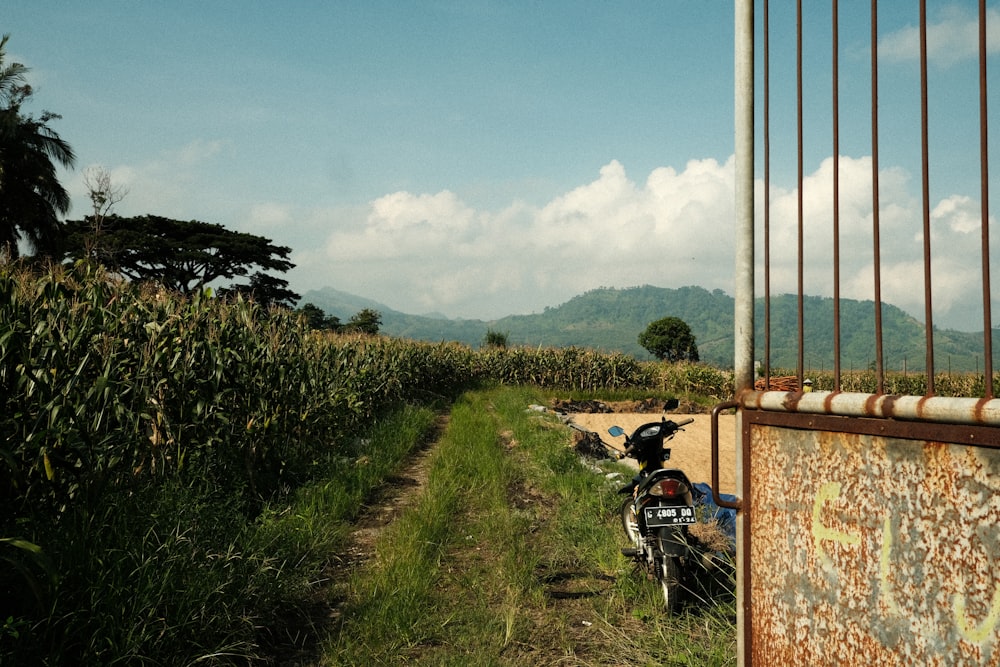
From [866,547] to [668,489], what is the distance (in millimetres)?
2396

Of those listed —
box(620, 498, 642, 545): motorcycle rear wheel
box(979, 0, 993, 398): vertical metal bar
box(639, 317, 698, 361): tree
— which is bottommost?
box(620, 498, 642, 545): motorcycle rear wheel

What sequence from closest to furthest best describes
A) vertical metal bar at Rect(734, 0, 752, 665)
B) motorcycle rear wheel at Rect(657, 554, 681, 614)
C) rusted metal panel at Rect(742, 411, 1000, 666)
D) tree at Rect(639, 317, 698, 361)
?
rusted metal panel at Rect(742, 411, 1000, 666) < vertical metal bar at Rect(734, 0, 752, 665) < motorcycle rear wheel at Rect(657, 554, 681, 614) < tree at Rect(639, 317, 698, 361)

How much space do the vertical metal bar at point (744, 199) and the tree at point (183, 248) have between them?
3798 centimetres

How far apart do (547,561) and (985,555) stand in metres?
3.59

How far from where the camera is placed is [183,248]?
124ft

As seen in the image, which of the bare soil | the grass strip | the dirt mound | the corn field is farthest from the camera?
the dirt mound

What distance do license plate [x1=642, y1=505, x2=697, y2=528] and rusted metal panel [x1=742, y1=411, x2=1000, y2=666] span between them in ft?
5.70

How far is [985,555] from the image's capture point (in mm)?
1305

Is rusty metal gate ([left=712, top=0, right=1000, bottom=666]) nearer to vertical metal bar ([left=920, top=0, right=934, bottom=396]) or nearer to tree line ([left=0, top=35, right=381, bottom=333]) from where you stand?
vertical metal bar ([left=920, top=0, right=934, bottom=396])

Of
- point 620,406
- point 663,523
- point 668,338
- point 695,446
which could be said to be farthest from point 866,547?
point 668,338

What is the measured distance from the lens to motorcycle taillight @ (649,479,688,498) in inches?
154

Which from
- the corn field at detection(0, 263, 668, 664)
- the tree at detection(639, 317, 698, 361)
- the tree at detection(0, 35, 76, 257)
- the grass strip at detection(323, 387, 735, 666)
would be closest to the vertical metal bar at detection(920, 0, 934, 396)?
the grass strip at detection(323, 387, 735, 666)

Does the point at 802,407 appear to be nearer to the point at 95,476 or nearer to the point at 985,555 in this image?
the point at 985,555

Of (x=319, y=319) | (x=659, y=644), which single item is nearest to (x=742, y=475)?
(x=659, y=644)
